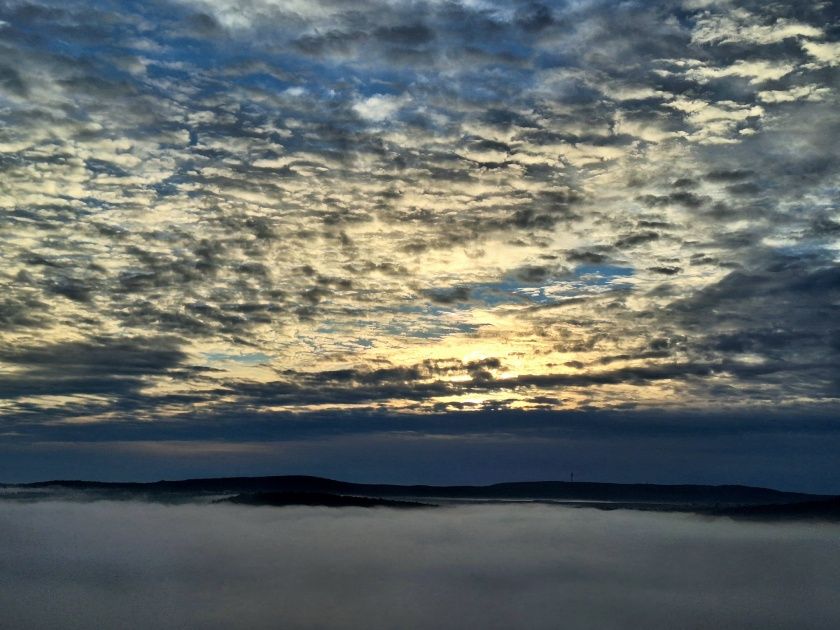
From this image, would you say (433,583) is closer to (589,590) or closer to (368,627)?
(589,590)

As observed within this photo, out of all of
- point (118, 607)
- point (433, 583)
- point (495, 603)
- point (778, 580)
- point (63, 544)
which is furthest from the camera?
point (63, 544)

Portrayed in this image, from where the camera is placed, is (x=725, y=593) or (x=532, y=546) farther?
(x=532, y=546)

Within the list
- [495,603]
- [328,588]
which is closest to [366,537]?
[328,588]

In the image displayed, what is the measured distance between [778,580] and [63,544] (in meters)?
74.6

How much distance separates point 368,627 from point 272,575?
22574 millimetres

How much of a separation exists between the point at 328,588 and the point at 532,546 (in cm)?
4373

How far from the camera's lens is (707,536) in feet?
367

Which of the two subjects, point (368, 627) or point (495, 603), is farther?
point (495, 603)

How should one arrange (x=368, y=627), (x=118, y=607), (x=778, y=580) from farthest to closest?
1. (x=778, y=580)
2. (x=118, y=607)
3. (x=368, y=627)

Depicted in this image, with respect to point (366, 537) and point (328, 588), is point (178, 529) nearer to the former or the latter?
point (366, 537)

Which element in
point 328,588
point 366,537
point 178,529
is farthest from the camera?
point 178,529

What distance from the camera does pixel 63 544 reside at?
88.9m

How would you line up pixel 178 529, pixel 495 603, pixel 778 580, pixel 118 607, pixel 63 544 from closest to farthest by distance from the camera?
pixel 118 607 < pixel 495 603 < pixel 778 580 < pixel 63 544 < pixel 178 529

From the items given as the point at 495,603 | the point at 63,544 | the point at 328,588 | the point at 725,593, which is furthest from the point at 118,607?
the point at 63,544
